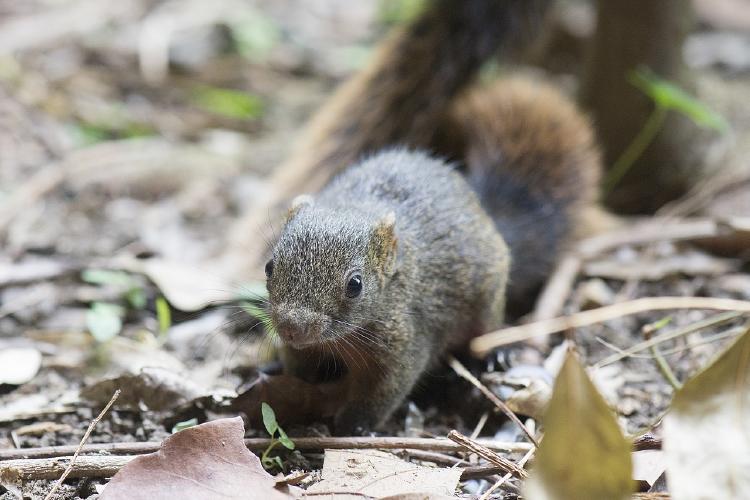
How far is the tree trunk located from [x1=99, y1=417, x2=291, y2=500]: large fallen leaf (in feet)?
11.7

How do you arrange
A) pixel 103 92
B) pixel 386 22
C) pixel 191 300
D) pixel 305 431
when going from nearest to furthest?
pixel 305 431 → pixel 191 300 → pixel 103 92 → pixel 386 22

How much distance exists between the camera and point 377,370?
331 cm

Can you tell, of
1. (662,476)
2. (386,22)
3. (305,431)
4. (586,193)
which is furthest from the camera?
(386,22)

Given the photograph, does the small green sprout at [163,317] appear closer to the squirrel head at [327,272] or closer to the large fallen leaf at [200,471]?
the squirrel head at [327,272]

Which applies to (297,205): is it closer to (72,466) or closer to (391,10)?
(72,466)

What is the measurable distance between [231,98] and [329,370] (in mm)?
4013

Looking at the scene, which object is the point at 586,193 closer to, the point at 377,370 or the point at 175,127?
the point at 377,370

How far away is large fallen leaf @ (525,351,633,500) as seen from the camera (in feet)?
6.64

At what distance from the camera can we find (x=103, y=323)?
12.0 feet

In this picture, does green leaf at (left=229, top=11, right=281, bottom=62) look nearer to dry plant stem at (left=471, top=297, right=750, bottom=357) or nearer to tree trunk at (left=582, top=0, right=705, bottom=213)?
tree trunk at (left=582, top=0, right=705, bottom=213)

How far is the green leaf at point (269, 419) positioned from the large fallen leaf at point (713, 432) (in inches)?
53.3

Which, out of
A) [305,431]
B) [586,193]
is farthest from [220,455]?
[586,193]

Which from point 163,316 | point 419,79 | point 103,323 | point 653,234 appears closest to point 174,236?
point 163,316

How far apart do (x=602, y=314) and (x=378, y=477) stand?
1248 mm
